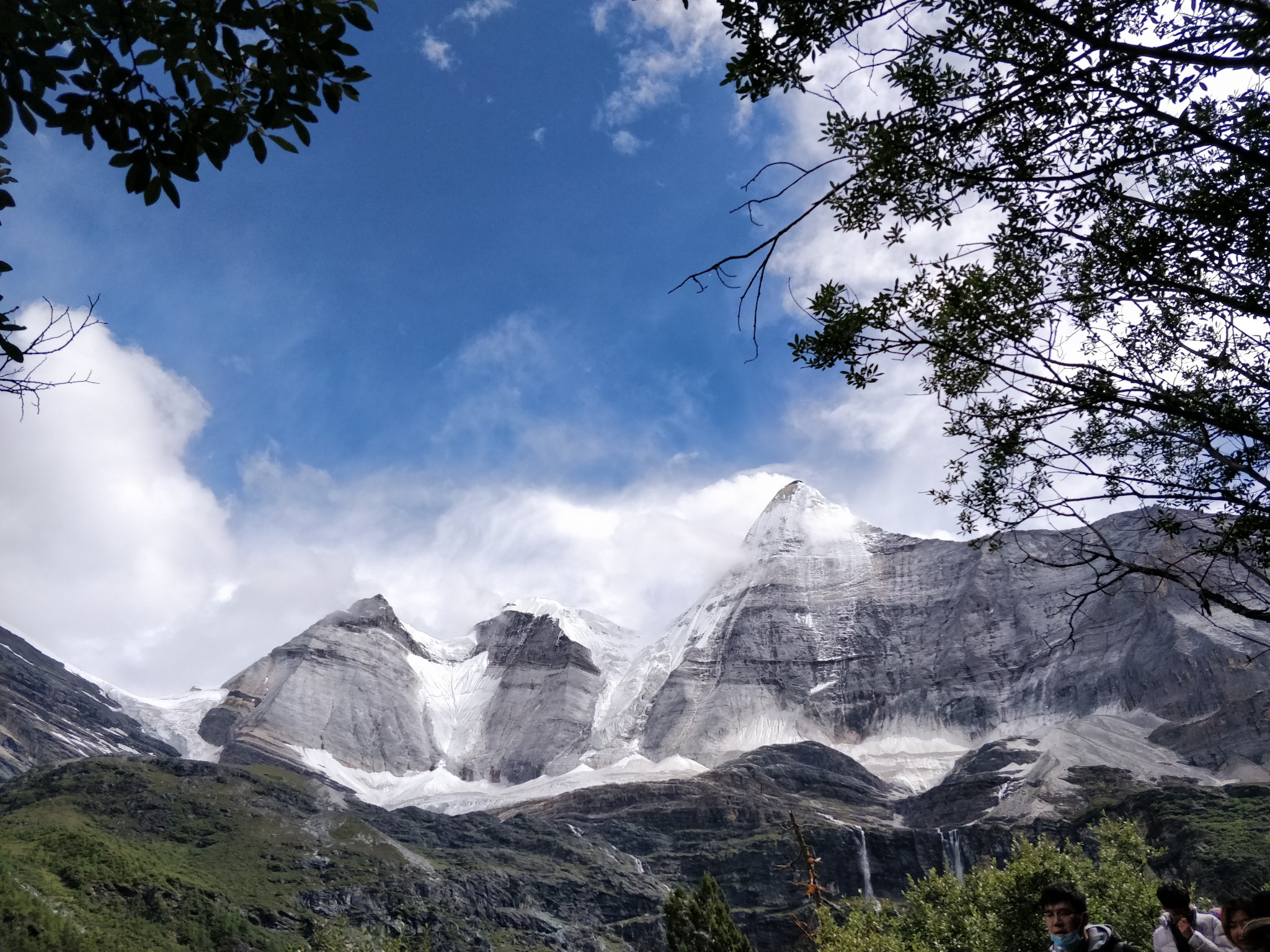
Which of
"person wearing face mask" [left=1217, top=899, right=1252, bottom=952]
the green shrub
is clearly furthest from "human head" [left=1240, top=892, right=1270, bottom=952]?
the green shrub

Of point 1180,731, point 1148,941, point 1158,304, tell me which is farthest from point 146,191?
point 1180,731

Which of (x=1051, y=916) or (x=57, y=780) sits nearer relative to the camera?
(x=1051, y=916)

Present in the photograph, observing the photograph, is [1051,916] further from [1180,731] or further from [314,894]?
[1180,731]

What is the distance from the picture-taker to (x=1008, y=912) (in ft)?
103

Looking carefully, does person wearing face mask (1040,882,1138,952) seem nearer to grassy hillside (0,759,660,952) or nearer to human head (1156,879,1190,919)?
human head (1156,879,1190,919)

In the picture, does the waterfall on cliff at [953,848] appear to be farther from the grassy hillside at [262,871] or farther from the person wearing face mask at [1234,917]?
the person wearing face mask at [1234,917]

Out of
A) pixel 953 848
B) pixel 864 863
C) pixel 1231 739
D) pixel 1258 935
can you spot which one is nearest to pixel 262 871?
pixel 864 863

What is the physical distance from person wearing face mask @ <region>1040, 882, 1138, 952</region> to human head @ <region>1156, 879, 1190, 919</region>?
1681 millimetres

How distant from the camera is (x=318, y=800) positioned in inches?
6289

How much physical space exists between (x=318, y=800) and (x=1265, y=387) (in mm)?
174005

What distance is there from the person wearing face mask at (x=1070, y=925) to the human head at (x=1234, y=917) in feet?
2.32

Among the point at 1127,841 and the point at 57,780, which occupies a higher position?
the point at 1127,841

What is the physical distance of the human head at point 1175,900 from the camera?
7.87 m

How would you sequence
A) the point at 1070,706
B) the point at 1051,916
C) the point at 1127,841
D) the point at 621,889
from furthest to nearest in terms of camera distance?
the point at 1070,706
the point at 621,889
the point at 1127,841
the point at 1051,916
